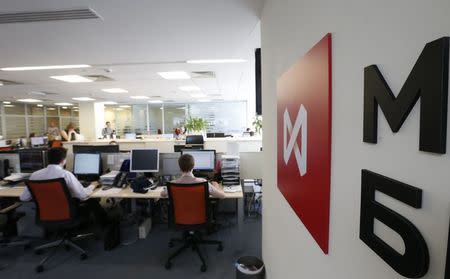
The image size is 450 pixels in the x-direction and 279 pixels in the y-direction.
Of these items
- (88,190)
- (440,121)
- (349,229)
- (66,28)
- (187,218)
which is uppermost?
(66,28)

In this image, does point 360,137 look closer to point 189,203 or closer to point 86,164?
point 189,203

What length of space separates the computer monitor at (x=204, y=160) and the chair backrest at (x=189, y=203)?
3.22 feet

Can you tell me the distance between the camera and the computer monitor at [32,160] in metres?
3.79

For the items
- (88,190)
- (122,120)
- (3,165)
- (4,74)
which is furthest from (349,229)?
(122,120)

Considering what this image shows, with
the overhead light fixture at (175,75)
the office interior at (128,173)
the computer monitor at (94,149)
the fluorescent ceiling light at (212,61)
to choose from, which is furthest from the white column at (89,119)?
the fluorescent ceiling light at (212,61)

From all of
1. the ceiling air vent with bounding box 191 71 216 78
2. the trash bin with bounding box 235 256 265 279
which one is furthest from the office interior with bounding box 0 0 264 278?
the trash bin with bounding box 235 256 265 279

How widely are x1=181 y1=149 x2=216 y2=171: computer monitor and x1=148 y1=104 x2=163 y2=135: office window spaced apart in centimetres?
914

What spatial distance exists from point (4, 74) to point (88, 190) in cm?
384

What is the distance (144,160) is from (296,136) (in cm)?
281

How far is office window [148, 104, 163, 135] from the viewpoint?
12.2 m

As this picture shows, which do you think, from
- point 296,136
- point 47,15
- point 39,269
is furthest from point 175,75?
point 296,136

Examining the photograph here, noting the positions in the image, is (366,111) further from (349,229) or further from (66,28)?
(66,28)

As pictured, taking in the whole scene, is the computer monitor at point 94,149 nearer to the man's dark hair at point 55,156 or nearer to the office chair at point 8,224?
the man's dark hair at point 55,156

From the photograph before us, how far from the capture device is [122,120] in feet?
41.8
